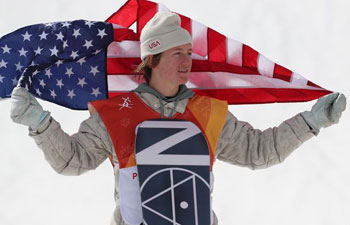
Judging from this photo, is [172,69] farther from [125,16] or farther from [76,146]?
[125,16]

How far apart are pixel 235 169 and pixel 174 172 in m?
1.39

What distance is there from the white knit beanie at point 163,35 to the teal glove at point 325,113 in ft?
1.90

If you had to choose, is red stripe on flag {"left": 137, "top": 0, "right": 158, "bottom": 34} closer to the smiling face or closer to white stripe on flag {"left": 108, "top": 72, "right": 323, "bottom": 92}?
white stripe on flag {"left": 108, "top": 72, "right": 323, "bottom": 92}

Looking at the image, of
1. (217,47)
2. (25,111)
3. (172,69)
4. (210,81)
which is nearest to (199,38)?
(217,47)

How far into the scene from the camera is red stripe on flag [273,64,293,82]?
2.74 meters

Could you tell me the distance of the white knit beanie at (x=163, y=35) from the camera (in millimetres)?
2480

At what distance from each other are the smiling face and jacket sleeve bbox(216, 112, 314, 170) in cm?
26

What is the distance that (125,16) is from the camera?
9.66 feet

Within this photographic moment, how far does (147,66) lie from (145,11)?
0.43m

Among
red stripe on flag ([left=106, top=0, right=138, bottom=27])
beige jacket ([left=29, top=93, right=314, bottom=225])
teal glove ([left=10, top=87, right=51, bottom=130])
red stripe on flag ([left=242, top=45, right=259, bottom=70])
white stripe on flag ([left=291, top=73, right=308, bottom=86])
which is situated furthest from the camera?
red stripe on flag ([left=106, top=0, right=138, bottom=27])

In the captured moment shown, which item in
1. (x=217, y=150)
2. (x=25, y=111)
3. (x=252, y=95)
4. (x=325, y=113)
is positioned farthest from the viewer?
(x=252, y=95)

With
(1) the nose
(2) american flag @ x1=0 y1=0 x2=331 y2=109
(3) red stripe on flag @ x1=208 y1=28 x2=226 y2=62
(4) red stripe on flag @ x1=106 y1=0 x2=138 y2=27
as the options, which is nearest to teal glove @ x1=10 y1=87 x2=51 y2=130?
(2) american flag @ x1=0 y1=0 x2=331 y2=109

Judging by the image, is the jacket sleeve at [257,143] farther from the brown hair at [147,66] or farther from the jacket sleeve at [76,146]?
the jacket sleeve at [76,146]

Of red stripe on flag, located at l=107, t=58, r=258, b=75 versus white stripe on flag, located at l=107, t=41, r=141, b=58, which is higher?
Result: white stripe on flag, located at l=107, t=41, r=141, b=58
